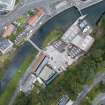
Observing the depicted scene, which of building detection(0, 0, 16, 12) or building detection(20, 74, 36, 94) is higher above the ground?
building detection(0, 0, 16, 12)

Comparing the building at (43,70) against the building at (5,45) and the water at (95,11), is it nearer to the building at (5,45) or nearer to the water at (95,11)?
the building at (5,45)

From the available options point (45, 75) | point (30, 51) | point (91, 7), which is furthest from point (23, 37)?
point (91, 7)

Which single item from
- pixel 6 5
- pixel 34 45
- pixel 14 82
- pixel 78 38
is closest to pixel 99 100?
pixel 78 38

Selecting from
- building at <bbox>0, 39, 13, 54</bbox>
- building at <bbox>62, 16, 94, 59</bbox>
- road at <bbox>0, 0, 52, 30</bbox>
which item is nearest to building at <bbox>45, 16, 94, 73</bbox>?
building at <bbox>62, 16, 94, 59</bbox>

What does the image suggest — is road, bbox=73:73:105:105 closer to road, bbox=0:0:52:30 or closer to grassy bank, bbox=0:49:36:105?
grassy bank, bbox=0:49:36:105

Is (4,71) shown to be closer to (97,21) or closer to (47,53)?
(47,53)
